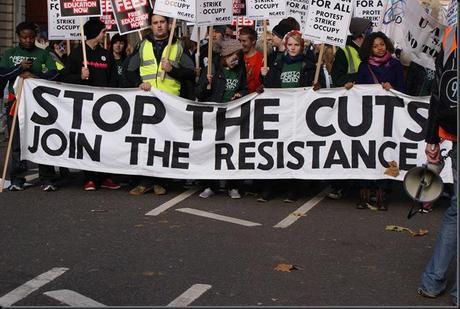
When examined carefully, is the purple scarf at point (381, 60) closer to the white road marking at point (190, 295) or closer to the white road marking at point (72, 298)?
the white road marking at point (190, 295)

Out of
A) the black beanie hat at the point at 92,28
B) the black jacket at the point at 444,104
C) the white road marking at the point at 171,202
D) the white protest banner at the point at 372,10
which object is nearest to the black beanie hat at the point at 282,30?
the white protest banner at the point at 372,10

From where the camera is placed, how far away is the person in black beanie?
9.37 m

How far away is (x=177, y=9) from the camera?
29.9ft

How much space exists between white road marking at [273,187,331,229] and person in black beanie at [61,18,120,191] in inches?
89.6

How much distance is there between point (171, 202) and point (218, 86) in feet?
4.78

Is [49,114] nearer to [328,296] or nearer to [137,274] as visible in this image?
[137,274]

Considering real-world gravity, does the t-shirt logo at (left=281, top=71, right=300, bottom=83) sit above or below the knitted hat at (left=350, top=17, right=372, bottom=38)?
below

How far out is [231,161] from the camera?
8.91 metres

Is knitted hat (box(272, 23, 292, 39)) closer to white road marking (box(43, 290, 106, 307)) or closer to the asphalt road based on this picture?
the asphalt road

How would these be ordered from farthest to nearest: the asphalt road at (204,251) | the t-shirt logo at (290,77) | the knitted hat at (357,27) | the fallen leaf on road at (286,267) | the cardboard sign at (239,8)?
the cardboard sign at (239,8)
the knitted hat at (357,27)
the t-shirt logo at (290,77)
the fallen leaf on road at (286,267)
the asphalt road at (204,251)

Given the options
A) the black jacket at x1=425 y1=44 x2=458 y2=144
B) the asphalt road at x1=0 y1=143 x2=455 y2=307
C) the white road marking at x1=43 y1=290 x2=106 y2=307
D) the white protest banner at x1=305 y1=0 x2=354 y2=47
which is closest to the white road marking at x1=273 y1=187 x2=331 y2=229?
the asphalt road at x1=0 y1=143 x2=455 y2=307

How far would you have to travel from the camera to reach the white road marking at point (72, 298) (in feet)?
16.9

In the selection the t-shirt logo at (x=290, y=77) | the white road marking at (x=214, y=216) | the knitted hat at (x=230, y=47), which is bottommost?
the white road marking at (x=214, y=216)

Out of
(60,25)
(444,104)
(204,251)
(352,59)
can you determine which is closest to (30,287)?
(204,251)
